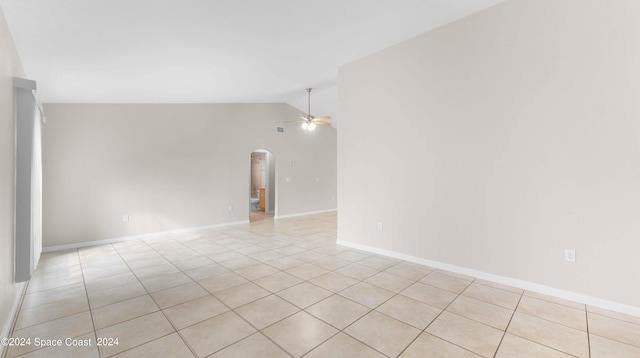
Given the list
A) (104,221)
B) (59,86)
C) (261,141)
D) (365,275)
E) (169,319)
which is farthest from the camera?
(261,141)

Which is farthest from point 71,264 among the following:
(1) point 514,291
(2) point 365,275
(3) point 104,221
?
(1) point 514,291

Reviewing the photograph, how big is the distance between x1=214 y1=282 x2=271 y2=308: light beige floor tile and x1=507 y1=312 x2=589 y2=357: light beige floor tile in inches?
88.6

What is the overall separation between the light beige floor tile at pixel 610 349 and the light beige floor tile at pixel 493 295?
1.92 feet

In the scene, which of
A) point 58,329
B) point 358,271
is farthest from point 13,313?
point 358,271

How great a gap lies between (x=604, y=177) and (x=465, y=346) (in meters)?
2.08

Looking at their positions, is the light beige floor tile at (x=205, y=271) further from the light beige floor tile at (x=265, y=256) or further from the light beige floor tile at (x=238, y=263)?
the light beige floor tile at (x=265, y=256)

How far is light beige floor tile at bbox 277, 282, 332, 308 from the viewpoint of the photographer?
2.70 metres

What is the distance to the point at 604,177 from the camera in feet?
8.41

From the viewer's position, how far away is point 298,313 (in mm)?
2479

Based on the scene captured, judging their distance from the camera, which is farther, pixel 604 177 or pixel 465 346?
pixel 604 177

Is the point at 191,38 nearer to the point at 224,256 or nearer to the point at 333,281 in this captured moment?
the point at 224,256

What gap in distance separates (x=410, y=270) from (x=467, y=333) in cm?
145

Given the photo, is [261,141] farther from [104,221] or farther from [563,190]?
[563,190]

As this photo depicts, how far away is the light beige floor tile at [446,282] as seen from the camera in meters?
3.02
